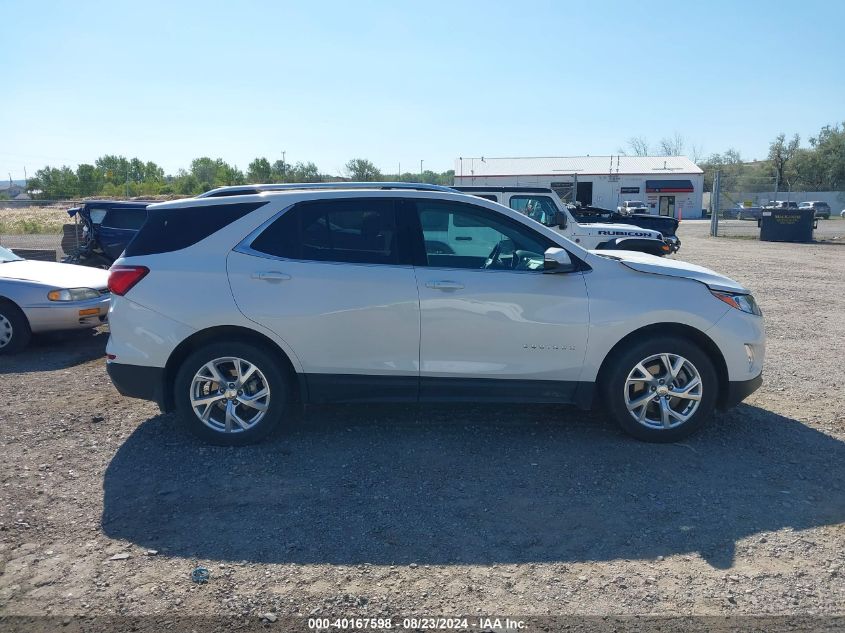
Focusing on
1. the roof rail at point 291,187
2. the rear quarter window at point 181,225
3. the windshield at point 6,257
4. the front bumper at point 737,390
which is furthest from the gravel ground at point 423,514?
the windshield at point 6,257

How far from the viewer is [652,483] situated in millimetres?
4652

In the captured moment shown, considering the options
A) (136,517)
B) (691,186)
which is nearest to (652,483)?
(136,517)

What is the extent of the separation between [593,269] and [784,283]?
11483 millimetres

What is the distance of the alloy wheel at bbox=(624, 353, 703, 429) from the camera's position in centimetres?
524

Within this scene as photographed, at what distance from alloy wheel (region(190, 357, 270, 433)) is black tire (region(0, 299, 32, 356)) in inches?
167

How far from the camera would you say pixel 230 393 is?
5191mm

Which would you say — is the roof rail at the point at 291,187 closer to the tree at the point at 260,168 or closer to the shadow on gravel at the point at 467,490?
the shadow on gravel at the point at 467,490

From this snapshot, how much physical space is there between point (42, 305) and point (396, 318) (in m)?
5.22

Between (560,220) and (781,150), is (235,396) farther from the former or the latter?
(781,150)

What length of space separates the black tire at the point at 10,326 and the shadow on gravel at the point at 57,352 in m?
0.14

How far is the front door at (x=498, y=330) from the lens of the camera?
5.14 m

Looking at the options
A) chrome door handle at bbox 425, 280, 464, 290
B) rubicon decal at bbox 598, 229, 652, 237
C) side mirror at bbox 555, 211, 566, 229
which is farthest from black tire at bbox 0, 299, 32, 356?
rubicon decal at bbox 598, 229, 652, 237

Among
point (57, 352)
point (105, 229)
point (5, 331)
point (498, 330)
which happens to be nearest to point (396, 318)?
point (498, 330)

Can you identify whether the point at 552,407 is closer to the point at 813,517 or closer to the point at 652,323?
the point at 652,323
